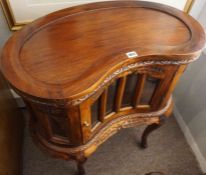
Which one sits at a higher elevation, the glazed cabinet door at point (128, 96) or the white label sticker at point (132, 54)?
the white label sticker at point (132, 54)

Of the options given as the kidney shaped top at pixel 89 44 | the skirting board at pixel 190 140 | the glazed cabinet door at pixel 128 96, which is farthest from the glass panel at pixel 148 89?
the skirting board at pixel 190 140

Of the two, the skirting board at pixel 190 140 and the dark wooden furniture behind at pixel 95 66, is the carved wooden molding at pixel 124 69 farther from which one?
the skirting board at pixel 190 140

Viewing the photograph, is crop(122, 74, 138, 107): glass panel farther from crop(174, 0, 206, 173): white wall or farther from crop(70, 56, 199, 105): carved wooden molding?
crop(174, 0, 206, 173): white wall

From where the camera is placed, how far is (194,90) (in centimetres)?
126

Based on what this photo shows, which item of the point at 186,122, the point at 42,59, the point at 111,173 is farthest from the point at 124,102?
the point at 186,122

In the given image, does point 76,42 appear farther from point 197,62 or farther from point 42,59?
point 197,62

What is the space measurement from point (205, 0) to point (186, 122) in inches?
29.1

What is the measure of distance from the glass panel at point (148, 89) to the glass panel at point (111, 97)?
0.42 ft

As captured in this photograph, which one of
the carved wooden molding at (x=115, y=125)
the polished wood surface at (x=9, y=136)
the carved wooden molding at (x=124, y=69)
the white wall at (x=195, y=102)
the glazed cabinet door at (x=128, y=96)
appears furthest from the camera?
the white wall at (x=195, y=102)

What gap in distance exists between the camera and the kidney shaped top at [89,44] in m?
0.58

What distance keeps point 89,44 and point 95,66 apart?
0.37 ft

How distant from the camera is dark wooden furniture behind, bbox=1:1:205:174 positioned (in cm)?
59

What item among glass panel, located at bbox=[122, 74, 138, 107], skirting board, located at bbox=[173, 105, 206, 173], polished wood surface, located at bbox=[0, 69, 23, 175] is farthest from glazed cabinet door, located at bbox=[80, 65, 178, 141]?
skirting board, located at bbox=[173, 105, 206, 173]

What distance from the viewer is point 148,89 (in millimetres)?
813
